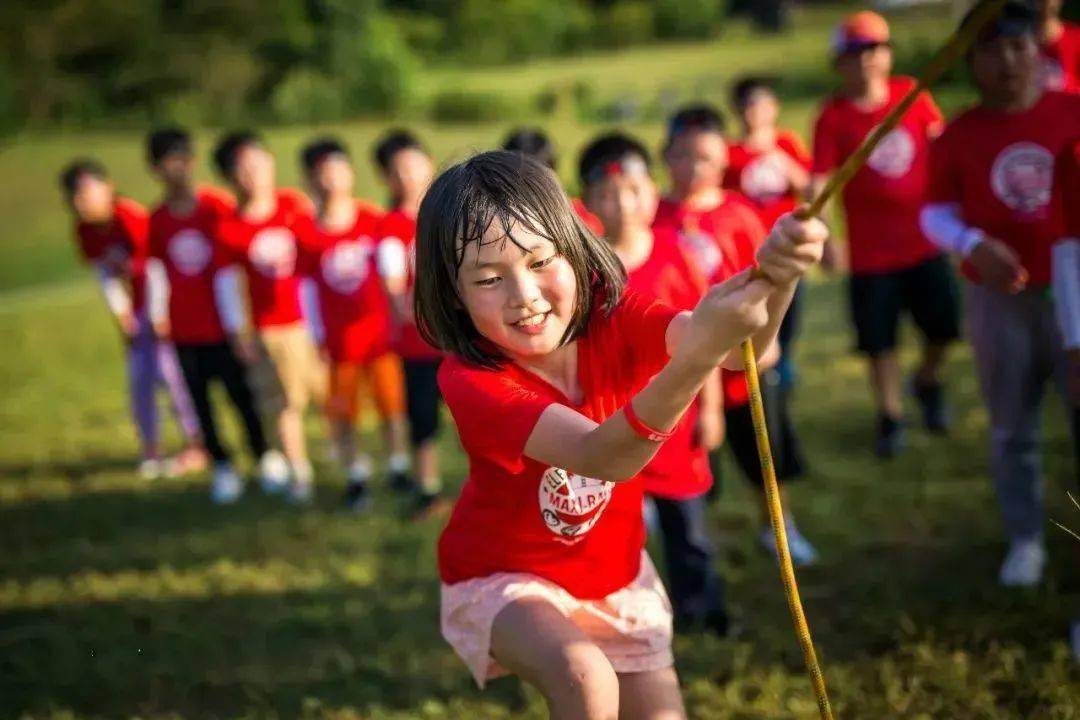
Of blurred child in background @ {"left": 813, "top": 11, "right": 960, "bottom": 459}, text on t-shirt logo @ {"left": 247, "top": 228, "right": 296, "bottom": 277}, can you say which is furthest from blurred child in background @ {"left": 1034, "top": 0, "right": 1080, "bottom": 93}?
text on t-shirt logo @ {"left": 247, "top": 228, "right": 296, "bottom": 277}

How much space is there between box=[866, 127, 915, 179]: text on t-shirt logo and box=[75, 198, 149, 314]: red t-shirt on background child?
4384 mm

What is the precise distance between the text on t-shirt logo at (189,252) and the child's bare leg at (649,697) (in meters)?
4.46

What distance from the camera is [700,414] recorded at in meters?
3.69

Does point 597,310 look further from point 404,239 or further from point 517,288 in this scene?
point 404,239

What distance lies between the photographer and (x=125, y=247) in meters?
6.64

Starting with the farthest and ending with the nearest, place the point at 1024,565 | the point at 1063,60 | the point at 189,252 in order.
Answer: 1. the point at 189,252
2. the point at 1063,60
3. the point at 1024,565

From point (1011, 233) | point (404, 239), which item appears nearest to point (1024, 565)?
point (1011, 233)

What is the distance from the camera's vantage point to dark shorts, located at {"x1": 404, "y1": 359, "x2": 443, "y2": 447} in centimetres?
539

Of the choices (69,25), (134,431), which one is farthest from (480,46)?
(134,431)

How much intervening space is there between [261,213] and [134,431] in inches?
124

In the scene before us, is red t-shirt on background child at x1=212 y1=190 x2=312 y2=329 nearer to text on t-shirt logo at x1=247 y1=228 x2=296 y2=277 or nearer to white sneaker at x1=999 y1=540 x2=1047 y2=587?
text on t-shirt logo at x1=247 y1=228 x2=296 y2=277

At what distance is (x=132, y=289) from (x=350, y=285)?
71.7 inches

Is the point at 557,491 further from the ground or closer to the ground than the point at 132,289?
closer to the ground

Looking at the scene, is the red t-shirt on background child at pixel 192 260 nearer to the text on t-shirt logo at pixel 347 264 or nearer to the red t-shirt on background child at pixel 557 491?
the text on t-shirt logo at pixel 347 264
